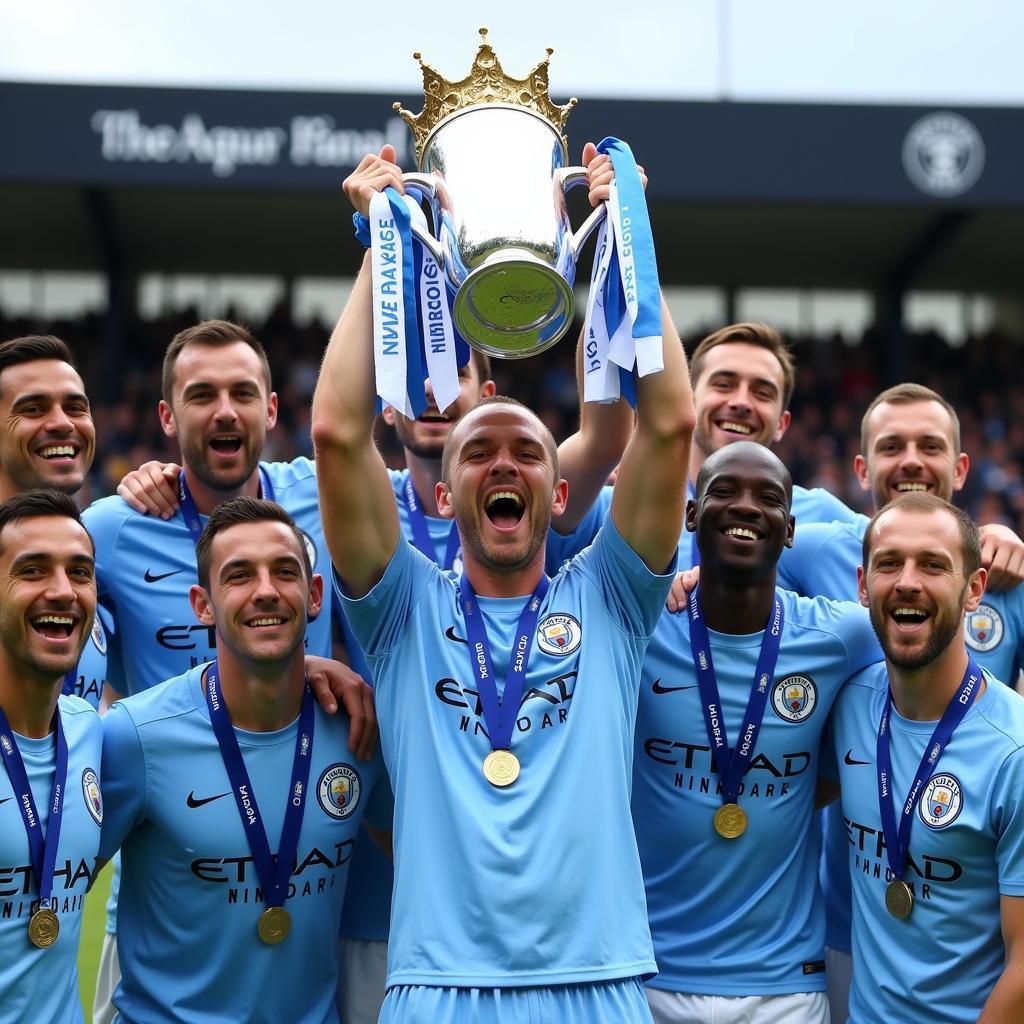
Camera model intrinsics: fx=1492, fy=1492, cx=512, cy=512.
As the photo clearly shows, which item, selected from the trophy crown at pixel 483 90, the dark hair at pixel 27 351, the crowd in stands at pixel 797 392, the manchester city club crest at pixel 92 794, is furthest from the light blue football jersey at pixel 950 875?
the crowd in stands at pixel 797 392

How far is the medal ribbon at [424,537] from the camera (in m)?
4.20

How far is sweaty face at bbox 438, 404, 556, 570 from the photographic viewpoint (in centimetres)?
342

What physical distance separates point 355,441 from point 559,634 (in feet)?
2.10

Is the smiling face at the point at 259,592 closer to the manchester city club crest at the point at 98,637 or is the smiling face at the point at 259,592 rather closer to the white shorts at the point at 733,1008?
the manchester city club crest at the point at 98,637

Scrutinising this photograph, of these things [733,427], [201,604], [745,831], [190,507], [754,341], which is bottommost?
[745,831]

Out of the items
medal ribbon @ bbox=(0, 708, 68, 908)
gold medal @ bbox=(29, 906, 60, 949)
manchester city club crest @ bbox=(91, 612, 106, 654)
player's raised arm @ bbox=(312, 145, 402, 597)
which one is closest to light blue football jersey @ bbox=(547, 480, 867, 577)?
player's raised arm @ bbox=(312, 145, 402, 597)

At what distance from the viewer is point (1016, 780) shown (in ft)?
11.2

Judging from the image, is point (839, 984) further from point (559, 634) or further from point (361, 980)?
point (559, 634)

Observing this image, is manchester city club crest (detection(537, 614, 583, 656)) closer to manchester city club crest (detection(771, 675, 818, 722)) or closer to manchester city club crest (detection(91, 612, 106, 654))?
manchester city club crest (detection(771, 675, 818, 722))

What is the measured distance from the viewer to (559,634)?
3.40 m

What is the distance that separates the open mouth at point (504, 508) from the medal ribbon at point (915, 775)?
1.06 meters

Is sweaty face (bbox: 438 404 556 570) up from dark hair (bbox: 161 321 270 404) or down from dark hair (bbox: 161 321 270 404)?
down

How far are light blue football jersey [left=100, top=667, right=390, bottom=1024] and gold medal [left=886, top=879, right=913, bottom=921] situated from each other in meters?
1.30

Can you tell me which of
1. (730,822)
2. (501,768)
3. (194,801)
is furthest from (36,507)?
(730,822)
